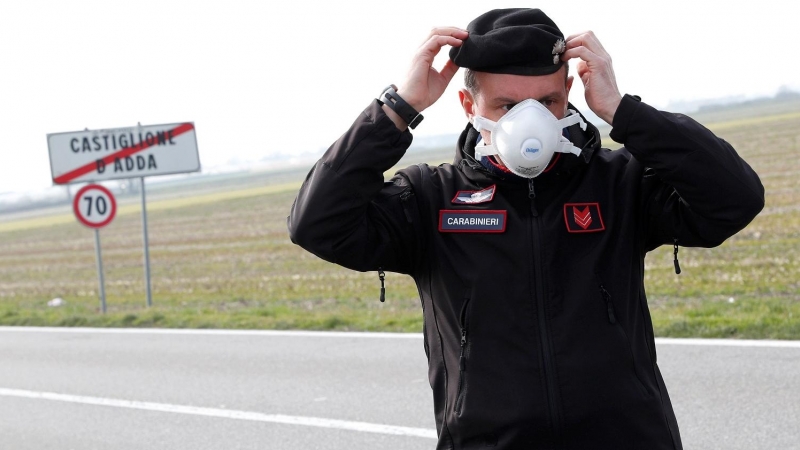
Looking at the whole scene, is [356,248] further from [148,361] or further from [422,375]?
[148,361]

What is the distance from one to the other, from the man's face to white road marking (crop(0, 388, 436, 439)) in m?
4.21

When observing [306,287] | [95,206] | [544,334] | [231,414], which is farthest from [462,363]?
[306,287]

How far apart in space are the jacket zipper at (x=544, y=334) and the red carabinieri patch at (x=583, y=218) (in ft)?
0.25

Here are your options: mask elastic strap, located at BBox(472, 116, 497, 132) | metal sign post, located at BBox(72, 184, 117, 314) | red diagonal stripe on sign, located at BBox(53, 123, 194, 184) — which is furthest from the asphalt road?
red diagonal stripe on sign, located at BBox(53, 123, 194, 184)

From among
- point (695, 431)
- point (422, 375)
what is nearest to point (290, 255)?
point (422, 375)

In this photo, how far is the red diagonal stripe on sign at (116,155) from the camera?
1506 cm

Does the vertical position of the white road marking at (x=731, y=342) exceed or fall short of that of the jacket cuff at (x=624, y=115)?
it falls short

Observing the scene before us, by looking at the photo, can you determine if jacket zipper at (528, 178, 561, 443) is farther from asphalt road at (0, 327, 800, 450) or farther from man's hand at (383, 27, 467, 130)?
asphalt road at (0, 327, 800, 450)

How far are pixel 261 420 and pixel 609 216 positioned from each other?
522 centimetres

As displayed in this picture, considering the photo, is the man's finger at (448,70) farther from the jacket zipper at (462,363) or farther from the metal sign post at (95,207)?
the metal sign post at (95,207)

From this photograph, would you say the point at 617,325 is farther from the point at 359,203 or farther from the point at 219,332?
the point at 219,332

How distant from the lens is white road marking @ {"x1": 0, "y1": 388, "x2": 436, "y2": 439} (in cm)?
677

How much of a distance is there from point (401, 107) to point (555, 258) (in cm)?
57

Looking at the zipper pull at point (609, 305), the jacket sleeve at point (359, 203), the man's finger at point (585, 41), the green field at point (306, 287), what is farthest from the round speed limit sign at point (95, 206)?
the zipper pull at point (609, 305)
